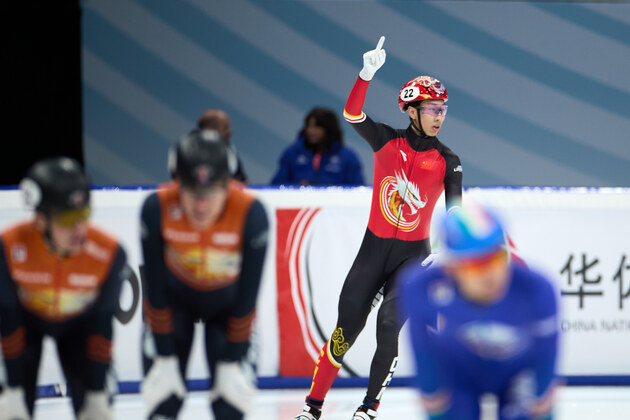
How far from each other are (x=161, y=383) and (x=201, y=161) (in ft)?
3.09

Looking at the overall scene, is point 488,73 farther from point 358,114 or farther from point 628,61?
point 358,114

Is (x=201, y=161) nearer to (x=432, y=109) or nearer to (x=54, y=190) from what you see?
(x=54, y=190)

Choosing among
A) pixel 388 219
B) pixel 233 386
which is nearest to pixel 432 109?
pixel 388 219

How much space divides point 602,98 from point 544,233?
411 centimetres

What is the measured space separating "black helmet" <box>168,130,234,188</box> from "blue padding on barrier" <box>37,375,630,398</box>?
3.55 meters

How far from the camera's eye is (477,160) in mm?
10461

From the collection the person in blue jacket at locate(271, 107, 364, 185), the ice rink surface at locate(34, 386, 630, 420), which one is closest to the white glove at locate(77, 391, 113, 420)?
the ice rink surface at locate(34, 386, 630, 420)

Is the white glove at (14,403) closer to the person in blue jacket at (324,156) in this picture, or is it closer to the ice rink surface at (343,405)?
the ice rink surface at (343,405)

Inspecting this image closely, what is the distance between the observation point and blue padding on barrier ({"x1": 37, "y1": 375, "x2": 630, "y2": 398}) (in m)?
6.64

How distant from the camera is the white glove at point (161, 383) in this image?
11.6ft

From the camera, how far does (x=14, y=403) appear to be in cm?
334

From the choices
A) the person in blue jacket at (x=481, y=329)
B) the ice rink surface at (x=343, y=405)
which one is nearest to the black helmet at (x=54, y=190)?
the person in blue jacket at (x=481, y=329)

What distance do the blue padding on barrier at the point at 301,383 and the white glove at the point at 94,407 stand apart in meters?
3.23

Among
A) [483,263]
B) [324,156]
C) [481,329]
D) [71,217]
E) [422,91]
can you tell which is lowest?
[481,329]
